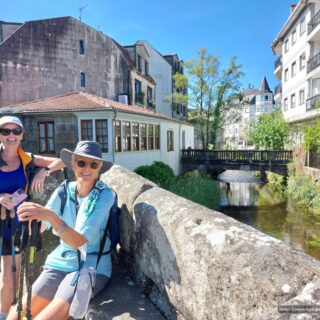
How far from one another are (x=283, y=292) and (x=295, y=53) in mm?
28127

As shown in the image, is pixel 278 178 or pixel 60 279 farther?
pixel 278 178

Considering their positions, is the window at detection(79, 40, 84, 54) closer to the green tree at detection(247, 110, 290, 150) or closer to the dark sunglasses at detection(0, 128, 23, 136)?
the green tree at detection(247, 110, 290, 150)

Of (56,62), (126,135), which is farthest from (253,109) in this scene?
(126,135)

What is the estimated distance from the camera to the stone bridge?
114 centimetres

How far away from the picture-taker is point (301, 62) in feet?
78.3

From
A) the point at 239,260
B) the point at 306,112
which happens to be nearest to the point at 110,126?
the point at 239,260

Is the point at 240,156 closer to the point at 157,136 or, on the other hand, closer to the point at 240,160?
the point at 240,160

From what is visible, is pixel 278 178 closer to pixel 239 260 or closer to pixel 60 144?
pixel 60 144

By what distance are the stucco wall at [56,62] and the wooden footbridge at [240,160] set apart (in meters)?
8.18

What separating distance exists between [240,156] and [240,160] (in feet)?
1.05

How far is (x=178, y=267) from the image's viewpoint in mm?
1640

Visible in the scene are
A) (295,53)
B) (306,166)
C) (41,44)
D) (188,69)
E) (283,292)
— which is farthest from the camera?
(188,69)

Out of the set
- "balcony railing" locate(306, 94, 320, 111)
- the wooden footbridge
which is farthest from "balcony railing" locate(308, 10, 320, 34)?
the wooden footbridge

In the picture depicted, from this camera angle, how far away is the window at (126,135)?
566 inches
